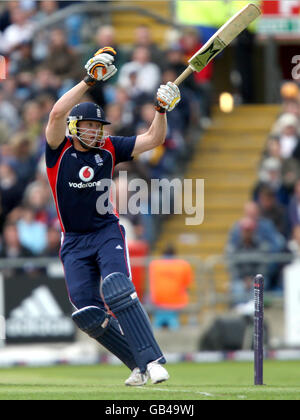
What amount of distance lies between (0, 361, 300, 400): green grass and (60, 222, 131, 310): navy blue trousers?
0.81 m

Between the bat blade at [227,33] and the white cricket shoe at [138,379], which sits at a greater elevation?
the bat blade at [227,33]

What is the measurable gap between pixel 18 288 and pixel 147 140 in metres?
6.92

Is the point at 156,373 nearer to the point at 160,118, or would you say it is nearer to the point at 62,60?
the point at 160,118

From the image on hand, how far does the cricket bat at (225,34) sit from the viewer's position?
1093 cm

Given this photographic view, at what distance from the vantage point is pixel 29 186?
19.2 meters

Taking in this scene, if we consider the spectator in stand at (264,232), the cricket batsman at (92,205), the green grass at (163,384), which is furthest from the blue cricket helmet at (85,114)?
the spectator in stand at (264,232)

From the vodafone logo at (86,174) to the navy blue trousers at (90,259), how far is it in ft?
1.53

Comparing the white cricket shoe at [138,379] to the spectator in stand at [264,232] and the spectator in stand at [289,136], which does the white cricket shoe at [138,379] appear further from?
the spectator in stand at [289,136]

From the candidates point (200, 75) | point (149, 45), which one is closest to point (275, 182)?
point (200, 75)

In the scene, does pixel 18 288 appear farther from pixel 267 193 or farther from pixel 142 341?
pixel 142 341

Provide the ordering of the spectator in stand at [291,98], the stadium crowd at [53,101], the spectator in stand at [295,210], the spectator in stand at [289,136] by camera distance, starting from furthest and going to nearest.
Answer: the spectator in stand at [291,98] → the spectator in stand at [289,136] → the stadium crowd at [53,101] → the spectator in stand at [295,210]

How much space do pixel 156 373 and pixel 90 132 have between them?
2202mm
